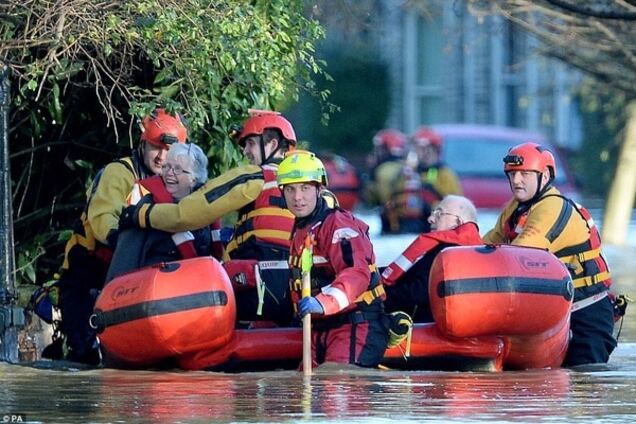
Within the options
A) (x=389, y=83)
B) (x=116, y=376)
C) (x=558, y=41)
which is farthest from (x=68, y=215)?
(x=389, y=83)

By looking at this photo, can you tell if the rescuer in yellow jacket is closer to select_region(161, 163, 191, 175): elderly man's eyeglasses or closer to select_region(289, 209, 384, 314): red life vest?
select_region(161, 163, 191, 175): elderly man's eyeglasses

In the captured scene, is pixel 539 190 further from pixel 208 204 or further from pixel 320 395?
pixel 320 395

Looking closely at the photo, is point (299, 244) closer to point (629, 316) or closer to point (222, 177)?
point (222, 177)

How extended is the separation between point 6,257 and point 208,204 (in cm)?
146

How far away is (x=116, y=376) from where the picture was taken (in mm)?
11539

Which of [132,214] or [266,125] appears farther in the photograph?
[266,125]

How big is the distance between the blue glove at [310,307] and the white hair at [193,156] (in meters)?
1.36

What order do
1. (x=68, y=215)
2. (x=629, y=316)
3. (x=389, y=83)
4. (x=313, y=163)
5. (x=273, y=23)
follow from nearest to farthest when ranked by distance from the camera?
(x=313, y=163) < (x=273, y=23) < (x=68, y=215) < (x=629, y=316) < (x=389, y=83)

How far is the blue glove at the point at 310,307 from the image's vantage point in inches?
440

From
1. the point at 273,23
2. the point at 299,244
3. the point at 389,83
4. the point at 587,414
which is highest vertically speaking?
the point at 389,83

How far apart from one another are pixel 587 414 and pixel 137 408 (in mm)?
2147

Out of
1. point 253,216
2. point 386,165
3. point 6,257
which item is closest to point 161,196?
point 253,216

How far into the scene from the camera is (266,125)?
41.3 ft

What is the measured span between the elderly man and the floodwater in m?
0.80
